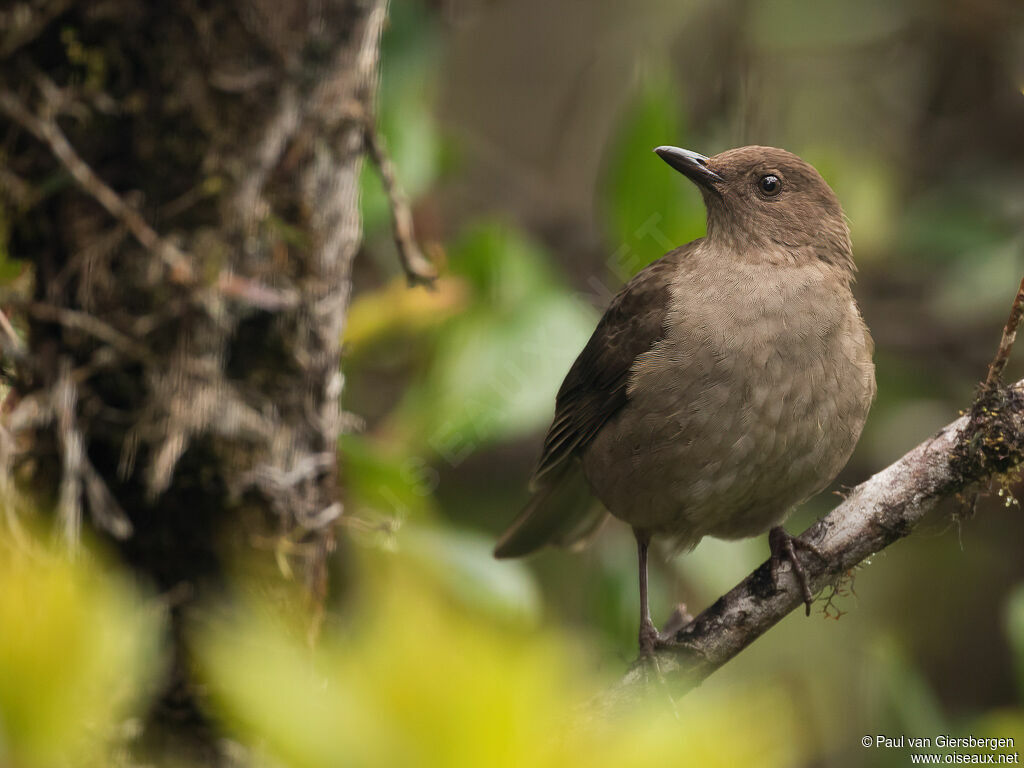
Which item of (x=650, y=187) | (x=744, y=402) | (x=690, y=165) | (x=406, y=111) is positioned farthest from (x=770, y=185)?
(x=406, y=111)

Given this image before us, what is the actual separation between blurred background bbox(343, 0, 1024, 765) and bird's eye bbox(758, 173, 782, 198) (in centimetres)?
26

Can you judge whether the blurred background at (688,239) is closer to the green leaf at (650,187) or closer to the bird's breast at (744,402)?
the green leaf at (650,187)

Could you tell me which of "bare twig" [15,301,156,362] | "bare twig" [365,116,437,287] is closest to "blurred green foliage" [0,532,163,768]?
"bare twig" [15,301,156,362]

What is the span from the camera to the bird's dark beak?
3658 millimetres

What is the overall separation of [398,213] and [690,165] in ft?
3.50

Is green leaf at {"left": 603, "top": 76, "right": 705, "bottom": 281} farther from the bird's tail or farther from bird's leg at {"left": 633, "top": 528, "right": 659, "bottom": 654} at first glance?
bird's leg at {"left": 633, "top": 528, "right": 659, "bottom": 654}

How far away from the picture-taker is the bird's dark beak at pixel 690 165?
12.0ft

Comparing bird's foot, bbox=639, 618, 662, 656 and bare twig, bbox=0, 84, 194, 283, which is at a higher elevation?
bare twig, bbox=0, 84, 194, 283

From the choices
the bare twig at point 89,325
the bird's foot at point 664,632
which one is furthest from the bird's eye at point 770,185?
the bare twig at point 89,325

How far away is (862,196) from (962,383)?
992 millimetres

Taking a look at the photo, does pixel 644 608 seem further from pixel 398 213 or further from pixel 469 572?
pixel 398 213

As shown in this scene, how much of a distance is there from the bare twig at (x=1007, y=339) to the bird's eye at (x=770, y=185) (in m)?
1.31

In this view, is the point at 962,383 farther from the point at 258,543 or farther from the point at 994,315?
the point at 258,543

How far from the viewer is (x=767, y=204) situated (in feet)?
12.1
